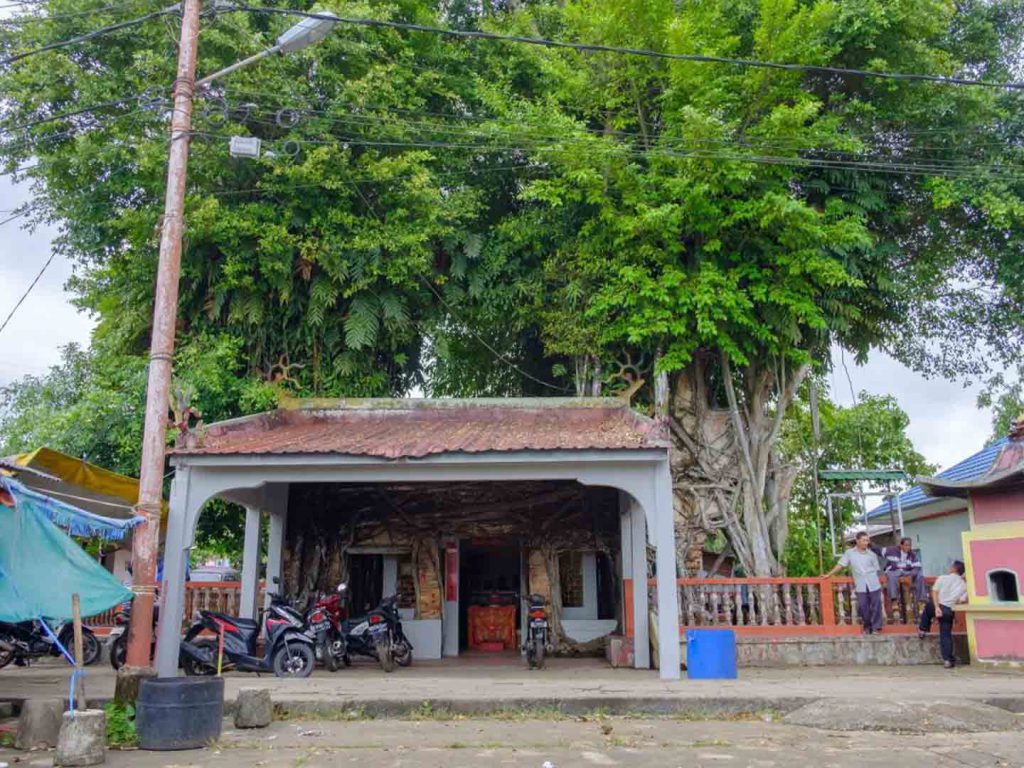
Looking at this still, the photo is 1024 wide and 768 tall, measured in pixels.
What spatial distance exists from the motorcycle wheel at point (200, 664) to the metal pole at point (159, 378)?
2647 mm

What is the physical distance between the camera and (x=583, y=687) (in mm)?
8922

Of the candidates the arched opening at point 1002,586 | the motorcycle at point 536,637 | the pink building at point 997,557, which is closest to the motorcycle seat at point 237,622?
the motorcycle at point 536,637

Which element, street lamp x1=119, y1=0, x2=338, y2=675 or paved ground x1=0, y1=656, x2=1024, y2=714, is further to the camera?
paved ground x1=0, y1=656, x2=1024, y2=714

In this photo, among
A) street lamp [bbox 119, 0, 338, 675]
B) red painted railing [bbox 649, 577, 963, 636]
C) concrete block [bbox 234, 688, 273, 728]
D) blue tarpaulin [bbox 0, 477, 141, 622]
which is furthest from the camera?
red painted railing [bbox 649, 577, 963, 636]

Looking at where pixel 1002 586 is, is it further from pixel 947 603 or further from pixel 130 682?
pixel 130 682

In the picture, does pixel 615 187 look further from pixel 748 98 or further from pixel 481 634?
pixel 481 634

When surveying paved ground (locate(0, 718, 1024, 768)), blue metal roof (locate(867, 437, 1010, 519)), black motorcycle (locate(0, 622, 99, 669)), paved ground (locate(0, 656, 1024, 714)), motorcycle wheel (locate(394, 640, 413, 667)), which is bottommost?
paved ground (locate(0, 718, 1024, 768))

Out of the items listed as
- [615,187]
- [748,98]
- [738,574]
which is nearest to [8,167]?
[615,187]

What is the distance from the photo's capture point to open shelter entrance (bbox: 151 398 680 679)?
1017 centimetres

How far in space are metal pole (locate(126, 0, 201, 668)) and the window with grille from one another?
7466 mm

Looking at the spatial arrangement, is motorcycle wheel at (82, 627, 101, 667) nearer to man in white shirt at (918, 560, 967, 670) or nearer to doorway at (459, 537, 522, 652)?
doorway at (459, 537, 522, 652)

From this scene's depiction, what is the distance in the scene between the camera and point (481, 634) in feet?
48.2

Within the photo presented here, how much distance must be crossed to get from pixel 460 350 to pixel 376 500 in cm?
507

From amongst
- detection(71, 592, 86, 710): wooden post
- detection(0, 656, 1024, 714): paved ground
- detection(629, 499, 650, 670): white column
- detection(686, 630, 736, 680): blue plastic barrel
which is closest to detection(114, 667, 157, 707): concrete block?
detection(71, 592, 86, 710): wooden post
